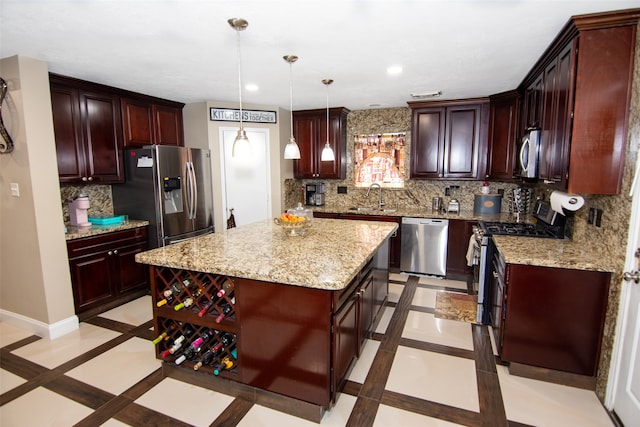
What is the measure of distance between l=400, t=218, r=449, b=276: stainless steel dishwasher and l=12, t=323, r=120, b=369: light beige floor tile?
11.7ft

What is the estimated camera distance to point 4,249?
321 cm

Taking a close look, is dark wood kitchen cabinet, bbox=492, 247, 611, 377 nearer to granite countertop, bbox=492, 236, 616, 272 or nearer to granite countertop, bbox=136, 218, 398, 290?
granite countertop, bbox=492, 236, 616, 272

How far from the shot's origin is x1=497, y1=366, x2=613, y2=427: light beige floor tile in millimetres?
2031

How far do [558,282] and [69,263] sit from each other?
4.19 m

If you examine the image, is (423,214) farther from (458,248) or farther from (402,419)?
(402,419)

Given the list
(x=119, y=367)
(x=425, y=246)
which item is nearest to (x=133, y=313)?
(x=119, y=367)

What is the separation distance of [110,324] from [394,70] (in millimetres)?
3748

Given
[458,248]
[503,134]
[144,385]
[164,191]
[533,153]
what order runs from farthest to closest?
[458,248] < [503,134] < [164,191] < [533,153] < [144,385]

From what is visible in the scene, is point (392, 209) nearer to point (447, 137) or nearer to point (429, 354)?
point (447, 137)

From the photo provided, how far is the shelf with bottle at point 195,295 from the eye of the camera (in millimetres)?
2188

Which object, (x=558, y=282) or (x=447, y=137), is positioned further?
(x=447, y=137)

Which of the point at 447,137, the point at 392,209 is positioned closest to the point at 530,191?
the point at 447,137

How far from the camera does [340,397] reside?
224 centimetres

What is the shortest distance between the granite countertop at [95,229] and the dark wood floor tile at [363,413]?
302 centimetres
